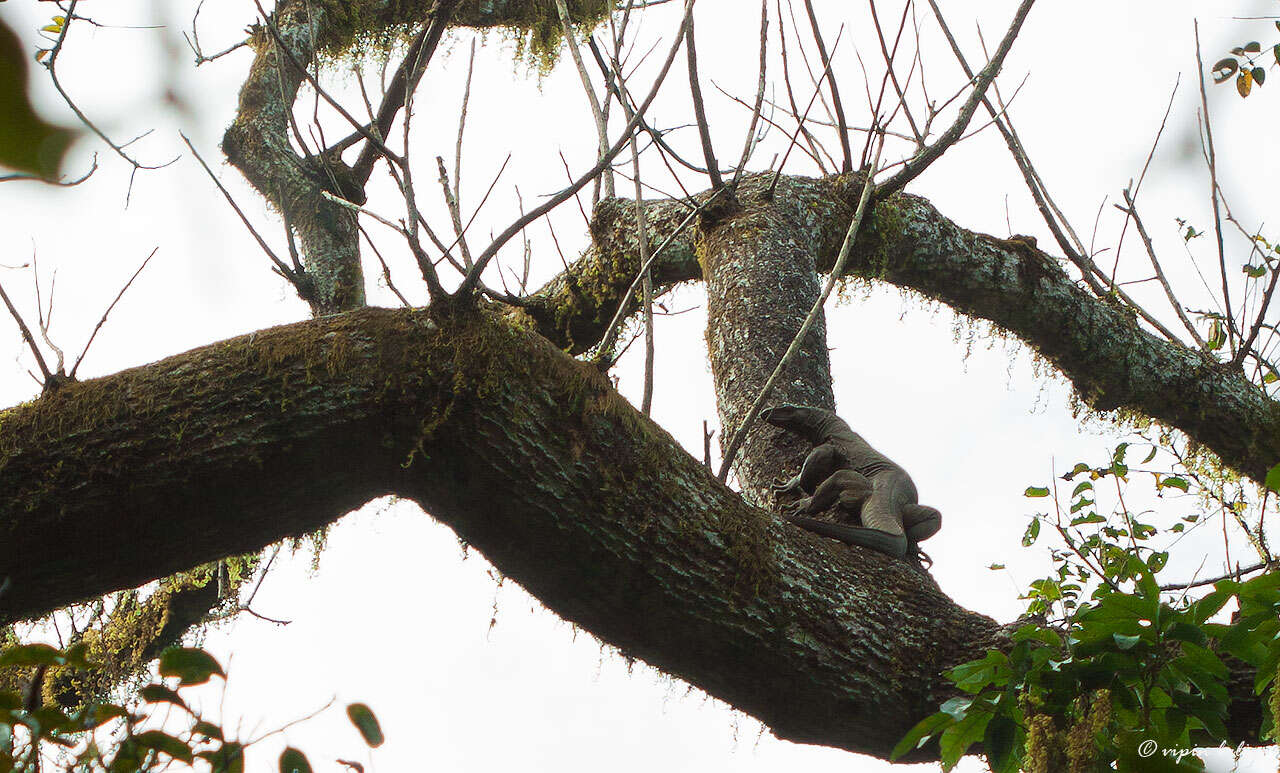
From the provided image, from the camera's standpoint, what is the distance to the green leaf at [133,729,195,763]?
126 cm

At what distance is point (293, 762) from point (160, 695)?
206 mm

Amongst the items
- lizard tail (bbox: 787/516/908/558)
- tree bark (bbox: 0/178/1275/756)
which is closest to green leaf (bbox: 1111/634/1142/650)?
tree bark (bbox: 0/178/1275/756)

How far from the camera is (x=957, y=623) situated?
251cm

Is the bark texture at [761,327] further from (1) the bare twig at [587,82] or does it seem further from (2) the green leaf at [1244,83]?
(2) the green leaf at [1244,83]

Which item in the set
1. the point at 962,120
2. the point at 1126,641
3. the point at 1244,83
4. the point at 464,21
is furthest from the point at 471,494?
the point at 464,21

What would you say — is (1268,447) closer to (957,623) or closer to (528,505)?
(957,623)

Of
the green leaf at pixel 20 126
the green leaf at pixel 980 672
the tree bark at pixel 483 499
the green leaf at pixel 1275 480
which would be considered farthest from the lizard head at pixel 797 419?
the green leaf at pixel 20 126

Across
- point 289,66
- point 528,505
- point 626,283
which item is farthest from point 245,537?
point 289,66

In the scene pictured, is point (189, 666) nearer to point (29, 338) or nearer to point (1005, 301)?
point (29, 338)

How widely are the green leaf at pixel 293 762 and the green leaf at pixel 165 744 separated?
0.37 ft

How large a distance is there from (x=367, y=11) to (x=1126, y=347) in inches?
172

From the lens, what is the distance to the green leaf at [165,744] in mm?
1261

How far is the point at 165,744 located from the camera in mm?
1264

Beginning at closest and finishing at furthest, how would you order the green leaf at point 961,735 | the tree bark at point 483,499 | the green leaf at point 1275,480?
the green leaf at point 1275,480, the green leaf at point 961,735, the tree bark at point 483,499
